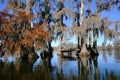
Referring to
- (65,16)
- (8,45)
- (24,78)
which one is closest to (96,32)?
(65,16)

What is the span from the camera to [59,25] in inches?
1438

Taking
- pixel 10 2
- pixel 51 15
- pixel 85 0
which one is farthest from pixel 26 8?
pixel 85 0

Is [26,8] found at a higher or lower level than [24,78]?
higher

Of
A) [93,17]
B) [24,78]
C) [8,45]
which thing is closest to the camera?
[24,78]

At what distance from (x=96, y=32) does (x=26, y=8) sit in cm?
855

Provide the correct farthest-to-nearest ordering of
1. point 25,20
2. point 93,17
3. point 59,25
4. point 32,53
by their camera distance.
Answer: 1. point 59,25
2. point 93,17
3. point 32,53
4. point 25,20

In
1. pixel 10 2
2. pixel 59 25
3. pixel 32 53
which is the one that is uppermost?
pixel 10 2

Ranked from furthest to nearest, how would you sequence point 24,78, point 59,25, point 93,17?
point 59,25 → point 93,17 → point 24,78

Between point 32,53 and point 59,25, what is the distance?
21.2 feet

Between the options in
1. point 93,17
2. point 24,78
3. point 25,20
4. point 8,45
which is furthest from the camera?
point 93,17

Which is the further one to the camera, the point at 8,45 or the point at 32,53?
the point at 32,53

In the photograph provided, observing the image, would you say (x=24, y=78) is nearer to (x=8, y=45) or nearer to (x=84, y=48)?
(x=8, y=45)

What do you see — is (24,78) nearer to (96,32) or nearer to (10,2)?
(10,2)

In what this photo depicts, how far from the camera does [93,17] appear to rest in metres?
34.1
